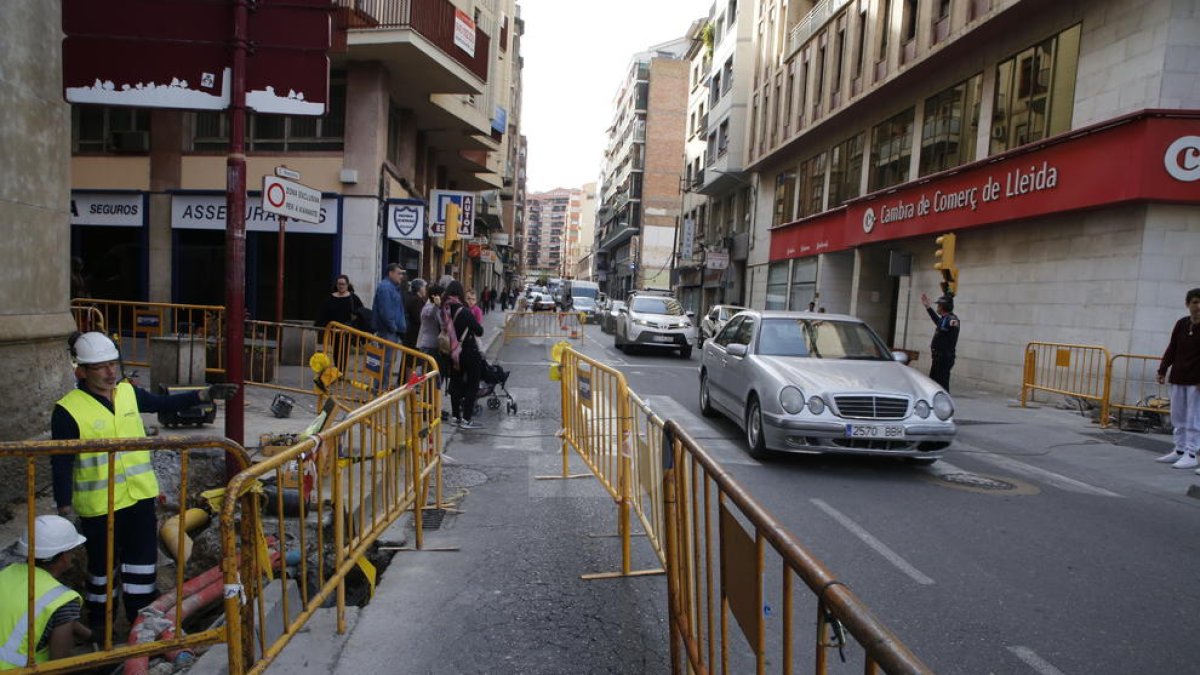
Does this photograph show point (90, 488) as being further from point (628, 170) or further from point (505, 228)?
point (628, 170)

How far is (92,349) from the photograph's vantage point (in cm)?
345

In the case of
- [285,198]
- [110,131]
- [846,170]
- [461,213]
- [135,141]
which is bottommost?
[285,198]

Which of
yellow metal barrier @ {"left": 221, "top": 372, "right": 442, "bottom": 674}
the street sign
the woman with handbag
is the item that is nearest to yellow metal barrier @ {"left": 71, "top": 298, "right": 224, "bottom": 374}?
the street sign

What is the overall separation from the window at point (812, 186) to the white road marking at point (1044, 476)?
62.5 feet

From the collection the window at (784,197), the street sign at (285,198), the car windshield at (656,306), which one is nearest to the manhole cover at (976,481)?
the street sign at (285,198)

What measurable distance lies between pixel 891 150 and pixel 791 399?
657 inches

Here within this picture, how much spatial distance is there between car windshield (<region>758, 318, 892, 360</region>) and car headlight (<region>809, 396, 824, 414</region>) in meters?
1.16

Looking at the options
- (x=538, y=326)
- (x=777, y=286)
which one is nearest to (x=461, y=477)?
(x=538, y=326)

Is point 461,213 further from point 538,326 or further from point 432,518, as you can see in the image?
point 432,518

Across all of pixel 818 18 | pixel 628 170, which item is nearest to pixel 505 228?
pixel 628 170

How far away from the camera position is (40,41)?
5715mm

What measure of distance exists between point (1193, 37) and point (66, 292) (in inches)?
606

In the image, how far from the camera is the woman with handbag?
908 cm

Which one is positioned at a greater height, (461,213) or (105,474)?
(461,213)
